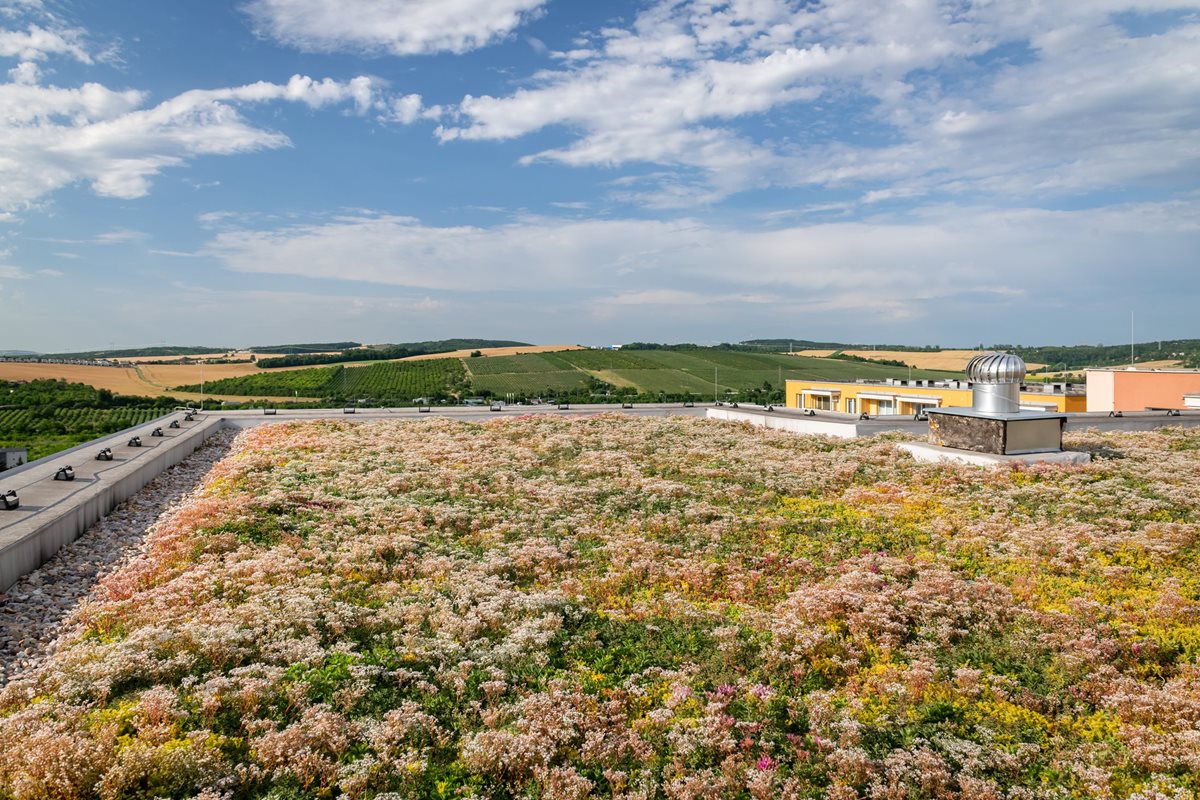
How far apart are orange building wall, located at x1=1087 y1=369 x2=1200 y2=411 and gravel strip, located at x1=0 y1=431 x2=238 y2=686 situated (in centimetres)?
5664

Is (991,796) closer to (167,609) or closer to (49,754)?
(49,754)

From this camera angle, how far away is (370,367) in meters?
120

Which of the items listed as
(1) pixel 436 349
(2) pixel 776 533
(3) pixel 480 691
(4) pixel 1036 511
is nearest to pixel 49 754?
(3) pixel 480 691

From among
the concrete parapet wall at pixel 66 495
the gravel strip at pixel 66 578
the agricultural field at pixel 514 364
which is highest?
the agricultural field at pixel 514 364

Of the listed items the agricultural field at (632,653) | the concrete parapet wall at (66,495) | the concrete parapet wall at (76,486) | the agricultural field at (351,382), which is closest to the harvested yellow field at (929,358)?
the agricultural field at (351,382)

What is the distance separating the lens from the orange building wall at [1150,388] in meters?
46.3

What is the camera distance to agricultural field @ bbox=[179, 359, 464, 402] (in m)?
95.8

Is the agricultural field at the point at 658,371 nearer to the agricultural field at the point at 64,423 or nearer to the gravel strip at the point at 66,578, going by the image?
the agricultural field at the point at 64,423

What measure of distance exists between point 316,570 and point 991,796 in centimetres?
1249

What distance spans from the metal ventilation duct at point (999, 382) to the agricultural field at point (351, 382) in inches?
2851

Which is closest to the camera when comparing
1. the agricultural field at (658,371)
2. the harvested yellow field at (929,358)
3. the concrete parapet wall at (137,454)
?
the concrete parapet wall at (137,454)

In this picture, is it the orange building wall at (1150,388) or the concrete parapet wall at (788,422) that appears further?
the orange building wall at (1150,388)

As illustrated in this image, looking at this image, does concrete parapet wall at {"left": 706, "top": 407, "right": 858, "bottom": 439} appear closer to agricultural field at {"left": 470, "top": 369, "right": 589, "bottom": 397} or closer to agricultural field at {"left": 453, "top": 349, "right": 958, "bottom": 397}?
agricultural field at {"left": 453, "top": 349, "right": 958, "bottom": 397}

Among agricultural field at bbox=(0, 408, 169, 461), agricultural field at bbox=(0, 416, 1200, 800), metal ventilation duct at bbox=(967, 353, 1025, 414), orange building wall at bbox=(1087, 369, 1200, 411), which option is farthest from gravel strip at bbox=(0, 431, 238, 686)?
orange building wall at bbox=(1087, 369, 1200, 411)
